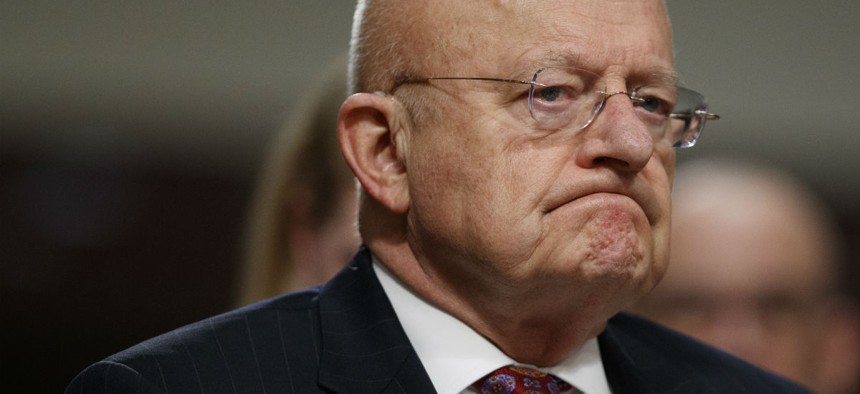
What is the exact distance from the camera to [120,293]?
5.08m

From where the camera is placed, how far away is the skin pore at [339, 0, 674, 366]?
2373 millimetres

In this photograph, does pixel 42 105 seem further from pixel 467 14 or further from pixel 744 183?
pixel 467 14

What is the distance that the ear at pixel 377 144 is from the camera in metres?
2.56

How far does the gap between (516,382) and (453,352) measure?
0.44ft

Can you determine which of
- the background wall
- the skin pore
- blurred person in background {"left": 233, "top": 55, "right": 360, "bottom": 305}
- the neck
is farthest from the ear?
the background wall

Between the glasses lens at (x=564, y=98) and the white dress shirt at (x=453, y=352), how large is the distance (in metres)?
0.43

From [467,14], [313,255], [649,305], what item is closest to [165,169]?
[313,255]

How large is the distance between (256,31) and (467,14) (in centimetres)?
317

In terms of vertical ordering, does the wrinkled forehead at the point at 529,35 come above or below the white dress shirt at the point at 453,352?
above

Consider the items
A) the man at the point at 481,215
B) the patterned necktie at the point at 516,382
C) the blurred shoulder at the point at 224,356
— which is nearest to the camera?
the blurred shoulder at the point at 224,356

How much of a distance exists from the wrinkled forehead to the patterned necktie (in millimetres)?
576

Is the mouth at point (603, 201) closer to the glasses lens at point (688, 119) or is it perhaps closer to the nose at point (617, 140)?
the nose at point (617, 140)

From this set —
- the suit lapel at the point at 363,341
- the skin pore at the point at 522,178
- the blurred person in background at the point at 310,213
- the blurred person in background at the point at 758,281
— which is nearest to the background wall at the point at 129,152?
the blurred person in background at the point at 758,281

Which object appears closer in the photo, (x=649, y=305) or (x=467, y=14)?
(x=467, y=14)
